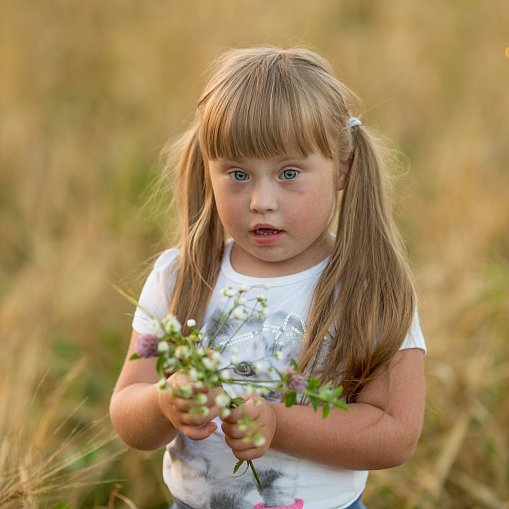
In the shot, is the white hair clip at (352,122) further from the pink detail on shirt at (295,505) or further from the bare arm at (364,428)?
the pink detail on shirt at (295,505)

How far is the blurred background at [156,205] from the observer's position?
8.66ft

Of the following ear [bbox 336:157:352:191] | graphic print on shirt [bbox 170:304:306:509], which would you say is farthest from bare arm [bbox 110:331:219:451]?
ear [bbox 336:157:352:191]

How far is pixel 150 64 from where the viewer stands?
20.9ft

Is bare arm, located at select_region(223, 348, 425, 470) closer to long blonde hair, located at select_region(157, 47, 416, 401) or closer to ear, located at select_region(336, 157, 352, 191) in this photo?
long blonde hair, located at select_region(157, 47, 416, 401)

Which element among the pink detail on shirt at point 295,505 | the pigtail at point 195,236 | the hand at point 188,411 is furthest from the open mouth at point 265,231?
the pink detail on shirt at point 295,505

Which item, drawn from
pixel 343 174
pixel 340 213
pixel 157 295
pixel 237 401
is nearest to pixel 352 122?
pixel 343 174

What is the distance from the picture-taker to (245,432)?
136cm

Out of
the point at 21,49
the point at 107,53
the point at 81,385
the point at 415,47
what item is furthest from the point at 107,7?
the point at 81,385

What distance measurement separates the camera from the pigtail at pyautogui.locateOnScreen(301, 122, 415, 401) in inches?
64.8

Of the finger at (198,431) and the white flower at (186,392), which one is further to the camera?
the finger at (198,431)

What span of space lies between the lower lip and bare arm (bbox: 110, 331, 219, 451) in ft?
1.47

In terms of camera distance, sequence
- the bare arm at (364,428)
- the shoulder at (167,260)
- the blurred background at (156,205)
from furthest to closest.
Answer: the blurred background at (156,205) → the shoulder at (167,260) → the bare arm at (364,428)

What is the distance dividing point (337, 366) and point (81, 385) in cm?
182

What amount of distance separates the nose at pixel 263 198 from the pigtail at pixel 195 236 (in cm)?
34
